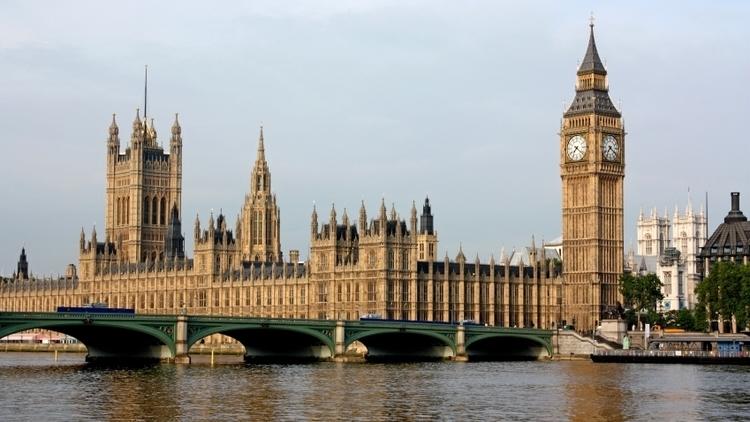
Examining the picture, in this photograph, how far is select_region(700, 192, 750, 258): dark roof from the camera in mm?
173000

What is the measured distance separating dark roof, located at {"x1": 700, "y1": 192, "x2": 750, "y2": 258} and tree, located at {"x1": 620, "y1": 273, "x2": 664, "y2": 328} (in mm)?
25530

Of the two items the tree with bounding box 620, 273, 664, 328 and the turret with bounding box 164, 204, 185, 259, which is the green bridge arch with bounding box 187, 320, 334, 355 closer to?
the tree with bounding box 620, 273, 664, 328

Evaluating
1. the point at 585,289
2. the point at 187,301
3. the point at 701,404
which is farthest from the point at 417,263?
the point at 701,404

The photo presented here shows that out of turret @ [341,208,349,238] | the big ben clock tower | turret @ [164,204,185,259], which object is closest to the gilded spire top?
the big ben clock tower

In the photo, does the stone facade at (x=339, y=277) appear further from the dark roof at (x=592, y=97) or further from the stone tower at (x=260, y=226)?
the dark roof at (x=592, y=97)

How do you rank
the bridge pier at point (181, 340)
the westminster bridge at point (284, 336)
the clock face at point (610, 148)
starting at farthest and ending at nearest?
1. the clock face at point (610, 148)
2. the bridge pier at point (181, 340)
3. the westminster bridge at point (284, 336)

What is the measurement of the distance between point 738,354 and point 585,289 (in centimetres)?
3415

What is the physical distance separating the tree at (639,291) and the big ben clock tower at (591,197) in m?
2.50

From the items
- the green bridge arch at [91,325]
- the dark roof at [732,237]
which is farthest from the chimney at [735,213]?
the green bridge arch at [91,325]

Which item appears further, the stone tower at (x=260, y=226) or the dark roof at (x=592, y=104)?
the stone tower at (x=260, y=226)

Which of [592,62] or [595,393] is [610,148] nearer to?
[592,62]

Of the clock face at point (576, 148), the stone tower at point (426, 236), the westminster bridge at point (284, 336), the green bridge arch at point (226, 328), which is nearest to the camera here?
the westminster bridge at point (284, 336)

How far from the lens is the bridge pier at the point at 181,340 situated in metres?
109

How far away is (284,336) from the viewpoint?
12094cm
